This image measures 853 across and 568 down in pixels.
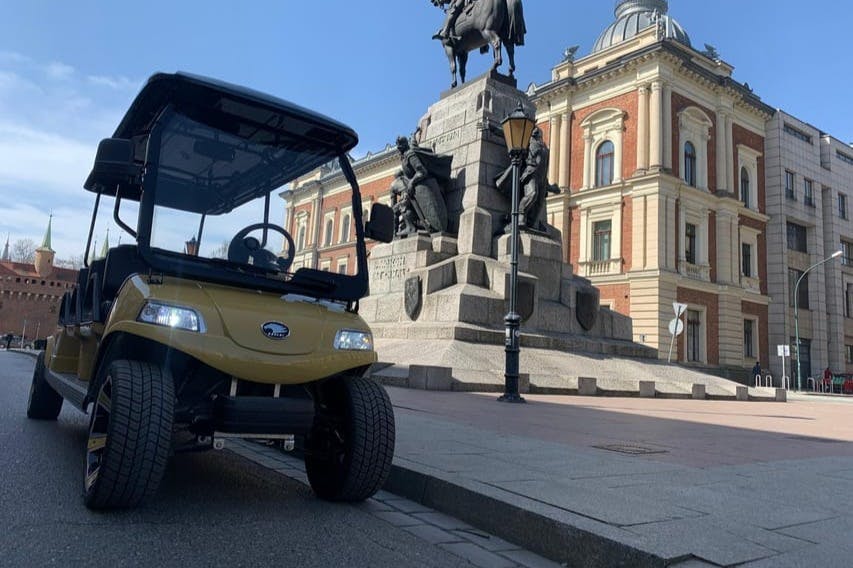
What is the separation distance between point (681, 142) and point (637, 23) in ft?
38.2

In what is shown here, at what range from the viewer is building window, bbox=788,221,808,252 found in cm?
4584

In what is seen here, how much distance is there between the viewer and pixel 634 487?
3.97 m

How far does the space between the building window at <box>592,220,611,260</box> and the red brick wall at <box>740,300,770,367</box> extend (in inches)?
398

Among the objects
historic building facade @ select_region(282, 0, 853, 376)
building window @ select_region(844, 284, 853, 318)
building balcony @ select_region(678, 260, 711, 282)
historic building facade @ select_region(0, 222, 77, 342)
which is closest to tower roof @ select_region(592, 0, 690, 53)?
historic building facade @ select_region(282, 0, 853, 376)

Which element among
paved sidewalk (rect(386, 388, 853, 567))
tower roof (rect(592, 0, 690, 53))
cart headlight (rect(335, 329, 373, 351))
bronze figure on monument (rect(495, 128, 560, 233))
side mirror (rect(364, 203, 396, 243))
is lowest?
paved sidewalk (rect(386, 388, 853, 567))

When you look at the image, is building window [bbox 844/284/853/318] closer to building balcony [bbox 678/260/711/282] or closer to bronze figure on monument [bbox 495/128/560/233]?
building balcony [bbox 678/260/711/282]

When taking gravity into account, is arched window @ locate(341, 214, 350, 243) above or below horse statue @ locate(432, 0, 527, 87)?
above

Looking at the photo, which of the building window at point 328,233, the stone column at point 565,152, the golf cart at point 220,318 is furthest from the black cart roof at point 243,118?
the building window at point 328,233

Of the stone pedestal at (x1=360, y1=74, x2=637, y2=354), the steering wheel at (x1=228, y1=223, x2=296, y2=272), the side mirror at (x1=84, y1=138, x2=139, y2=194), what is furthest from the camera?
the stone pedestal at (x1=360, y1=74, x2=637, y2=354)

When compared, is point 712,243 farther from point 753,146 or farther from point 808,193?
point 808,193

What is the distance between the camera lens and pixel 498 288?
14.1m

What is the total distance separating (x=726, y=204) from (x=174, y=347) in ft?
141

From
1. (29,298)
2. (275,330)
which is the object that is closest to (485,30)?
(275,330)

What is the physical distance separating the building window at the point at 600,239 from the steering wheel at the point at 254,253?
120 feet
